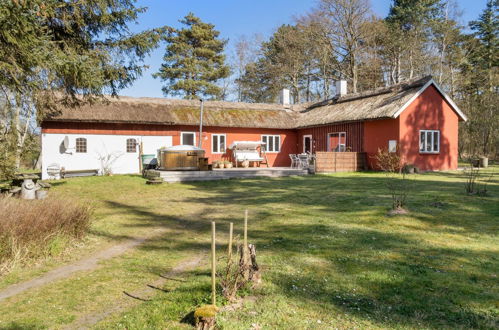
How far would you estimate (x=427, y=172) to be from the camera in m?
20.1

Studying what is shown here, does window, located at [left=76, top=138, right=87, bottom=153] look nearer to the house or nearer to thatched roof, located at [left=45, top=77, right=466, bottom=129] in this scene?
the house

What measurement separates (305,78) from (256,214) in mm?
32958

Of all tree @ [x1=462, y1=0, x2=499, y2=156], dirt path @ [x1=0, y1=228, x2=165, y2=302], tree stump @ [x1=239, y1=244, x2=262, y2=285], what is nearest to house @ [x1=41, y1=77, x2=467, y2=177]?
tree @ [x1=462, y1=0, x2=499, y2=156]

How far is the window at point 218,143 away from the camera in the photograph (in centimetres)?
2446

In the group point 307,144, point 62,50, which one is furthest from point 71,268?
point 307,144

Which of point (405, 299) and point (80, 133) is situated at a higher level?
point (80, 133)

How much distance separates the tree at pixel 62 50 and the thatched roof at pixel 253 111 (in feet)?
25.5

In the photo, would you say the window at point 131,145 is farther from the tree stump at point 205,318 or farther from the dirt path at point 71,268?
the tree stump at point 205,318

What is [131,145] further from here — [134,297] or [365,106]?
[134,297]

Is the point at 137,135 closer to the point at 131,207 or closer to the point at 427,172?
the point at 131,207

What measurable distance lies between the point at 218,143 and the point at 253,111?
3968 mm

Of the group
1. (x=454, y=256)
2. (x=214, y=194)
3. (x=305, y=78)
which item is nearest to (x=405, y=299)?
(x=454, y=256)

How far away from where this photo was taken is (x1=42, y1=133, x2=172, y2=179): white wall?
2009 cm

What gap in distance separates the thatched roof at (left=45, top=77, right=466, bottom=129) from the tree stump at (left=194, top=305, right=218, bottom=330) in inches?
699
